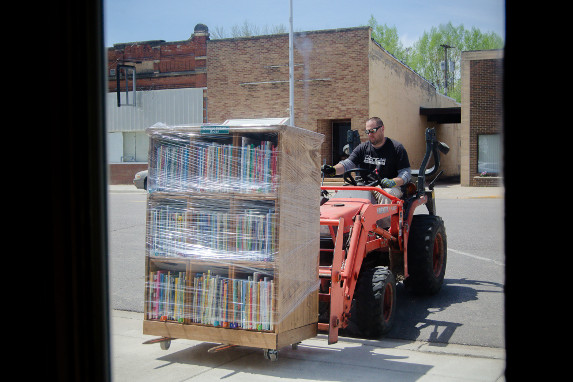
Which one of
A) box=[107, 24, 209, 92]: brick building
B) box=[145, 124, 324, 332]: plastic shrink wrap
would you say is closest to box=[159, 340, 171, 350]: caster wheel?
box=[145, 124, 324, 332]: plastic shrink wrap

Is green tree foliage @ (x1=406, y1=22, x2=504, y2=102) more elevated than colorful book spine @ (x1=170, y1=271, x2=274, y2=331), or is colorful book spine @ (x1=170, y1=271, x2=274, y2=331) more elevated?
green tree foliage @ (x1=406, y1=22, x2=504, y2=102)

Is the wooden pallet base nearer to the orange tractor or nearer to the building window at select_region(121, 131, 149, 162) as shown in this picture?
the orange tractor

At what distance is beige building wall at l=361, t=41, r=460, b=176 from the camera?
88.9 feet

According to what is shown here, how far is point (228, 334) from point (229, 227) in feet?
2.55

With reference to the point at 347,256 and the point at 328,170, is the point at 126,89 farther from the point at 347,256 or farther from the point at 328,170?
the point at 347,256

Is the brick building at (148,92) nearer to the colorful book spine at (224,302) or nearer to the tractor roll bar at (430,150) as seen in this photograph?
the tractor roll bar at (430,150)

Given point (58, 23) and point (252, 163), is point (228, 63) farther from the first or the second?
point (58, 23)

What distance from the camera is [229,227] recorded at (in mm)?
4477

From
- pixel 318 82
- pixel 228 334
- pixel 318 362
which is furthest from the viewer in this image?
pixel 318 82

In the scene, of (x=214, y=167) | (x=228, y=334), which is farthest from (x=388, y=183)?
(x=228, y=334)

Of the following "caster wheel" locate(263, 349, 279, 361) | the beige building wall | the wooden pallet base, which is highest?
the beige building wall

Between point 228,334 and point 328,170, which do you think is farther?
point 328,170

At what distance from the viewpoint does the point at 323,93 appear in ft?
87.8

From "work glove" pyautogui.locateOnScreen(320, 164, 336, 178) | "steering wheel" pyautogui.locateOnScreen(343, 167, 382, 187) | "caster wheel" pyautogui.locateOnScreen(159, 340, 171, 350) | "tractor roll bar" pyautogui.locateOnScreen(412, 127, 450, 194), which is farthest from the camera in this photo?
"tractor roll bar" pyautogui.locateOnScreen(412, 127, 450, 194)
